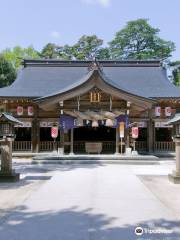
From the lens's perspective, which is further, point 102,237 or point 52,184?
point 52,184

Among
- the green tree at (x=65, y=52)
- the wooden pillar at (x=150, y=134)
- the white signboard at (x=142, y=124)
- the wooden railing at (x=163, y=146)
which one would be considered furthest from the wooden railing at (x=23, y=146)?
the green tree at (x=65, y=52)

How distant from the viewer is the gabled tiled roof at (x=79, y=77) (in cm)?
2677

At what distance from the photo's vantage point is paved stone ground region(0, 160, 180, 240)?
22.7 feet

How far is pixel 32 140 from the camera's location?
83.8ft

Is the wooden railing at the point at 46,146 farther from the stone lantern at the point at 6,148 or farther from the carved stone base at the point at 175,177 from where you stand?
the carved stone base at the point at 175,177

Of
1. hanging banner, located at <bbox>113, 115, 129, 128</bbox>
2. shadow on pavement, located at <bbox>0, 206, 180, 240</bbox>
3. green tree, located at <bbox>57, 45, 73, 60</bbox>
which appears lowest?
shadow on pavement, located at <bbox>0, 206, 180, 240</bbox>

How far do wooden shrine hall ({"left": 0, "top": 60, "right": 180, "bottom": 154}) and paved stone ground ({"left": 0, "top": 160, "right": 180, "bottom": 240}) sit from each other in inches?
361

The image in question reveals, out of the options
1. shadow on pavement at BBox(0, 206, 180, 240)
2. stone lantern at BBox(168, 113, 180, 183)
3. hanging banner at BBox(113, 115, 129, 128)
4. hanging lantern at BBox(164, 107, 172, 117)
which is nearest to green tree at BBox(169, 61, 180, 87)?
hanging lantern at BBox(164, 107, 172, 117)

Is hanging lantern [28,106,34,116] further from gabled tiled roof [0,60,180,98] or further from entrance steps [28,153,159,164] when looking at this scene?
entrance steps [28,153,159,164]

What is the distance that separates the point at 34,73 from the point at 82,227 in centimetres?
2502

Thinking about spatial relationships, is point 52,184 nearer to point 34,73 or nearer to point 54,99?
point 54,99

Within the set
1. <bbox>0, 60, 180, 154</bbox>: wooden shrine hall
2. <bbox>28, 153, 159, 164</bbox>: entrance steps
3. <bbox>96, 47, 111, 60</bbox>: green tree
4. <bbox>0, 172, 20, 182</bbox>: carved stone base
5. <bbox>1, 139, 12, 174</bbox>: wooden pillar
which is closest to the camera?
<bbox>0, 172, 20, 182</bbox>: carved stone base

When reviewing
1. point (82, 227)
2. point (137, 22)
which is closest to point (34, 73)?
point (82, 227)

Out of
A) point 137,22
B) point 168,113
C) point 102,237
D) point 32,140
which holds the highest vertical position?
point 137,22
